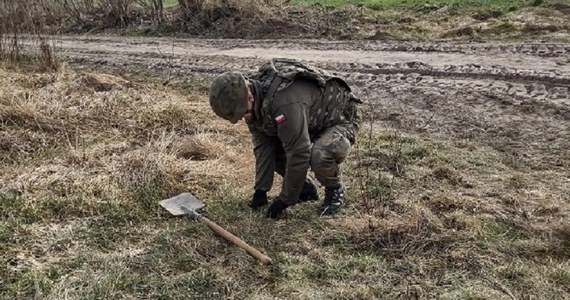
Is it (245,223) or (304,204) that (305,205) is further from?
(245,223)

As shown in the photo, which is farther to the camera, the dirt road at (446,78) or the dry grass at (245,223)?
the dirt road at (446,78)

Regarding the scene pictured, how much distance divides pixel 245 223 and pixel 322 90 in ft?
3.47

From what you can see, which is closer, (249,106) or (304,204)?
(249,106)

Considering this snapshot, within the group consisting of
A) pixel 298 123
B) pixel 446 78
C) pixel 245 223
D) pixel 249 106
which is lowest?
pixel 245 223

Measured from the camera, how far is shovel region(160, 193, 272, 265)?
12.3ft

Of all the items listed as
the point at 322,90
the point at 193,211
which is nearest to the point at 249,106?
the point at 322,90

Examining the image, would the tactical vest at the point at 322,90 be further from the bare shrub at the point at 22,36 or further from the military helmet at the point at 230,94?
the bare shrub at the point at 22,36

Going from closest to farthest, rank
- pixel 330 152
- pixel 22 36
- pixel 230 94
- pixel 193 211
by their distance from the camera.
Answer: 1. pixel 230 94
2. pixel 330 152
3. pixel 193 211
4. pixel 22 36

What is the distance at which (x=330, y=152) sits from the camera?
3.98 metres

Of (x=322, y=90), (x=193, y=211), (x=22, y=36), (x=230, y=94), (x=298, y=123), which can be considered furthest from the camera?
(x=22, y=36)

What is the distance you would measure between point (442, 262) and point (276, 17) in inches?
370

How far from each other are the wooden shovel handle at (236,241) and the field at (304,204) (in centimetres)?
5

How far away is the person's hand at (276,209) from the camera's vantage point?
4.12 m

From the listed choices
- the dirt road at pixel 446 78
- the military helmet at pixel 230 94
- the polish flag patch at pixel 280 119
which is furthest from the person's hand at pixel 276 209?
the dirt road at pixel 446 78
